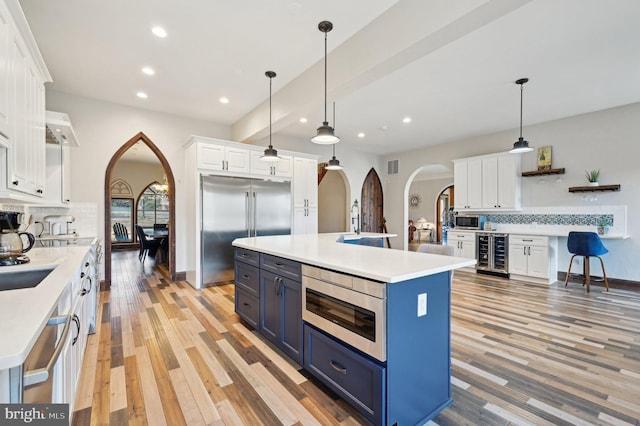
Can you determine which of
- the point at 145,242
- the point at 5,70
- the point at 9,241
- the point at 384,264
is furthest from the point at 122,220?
the point at 384,264

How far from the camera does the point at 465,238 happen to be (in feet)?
19.8

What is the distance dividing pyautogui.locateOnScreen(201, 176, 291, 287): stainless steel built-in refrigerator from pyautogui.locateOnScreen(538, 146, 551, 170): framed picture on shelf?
15.6 feet

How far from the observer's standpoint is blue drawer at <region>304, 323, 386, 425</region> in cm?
154

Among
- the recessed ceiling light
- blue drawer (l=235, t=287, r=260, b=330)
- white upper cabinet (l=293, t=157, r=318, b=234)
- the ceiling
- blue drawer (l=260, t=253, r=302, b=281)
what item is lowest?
blue drawer (l=235, t=287, r=260, b=330)

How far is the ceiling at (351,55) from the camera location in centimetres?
248

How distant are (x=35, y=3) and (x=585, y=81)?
234 inches

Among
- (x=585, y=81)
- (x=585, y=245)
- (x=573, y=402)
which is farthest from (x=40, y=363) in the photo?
(x=585, y=245)

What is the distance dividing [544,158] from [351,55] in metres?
4.55

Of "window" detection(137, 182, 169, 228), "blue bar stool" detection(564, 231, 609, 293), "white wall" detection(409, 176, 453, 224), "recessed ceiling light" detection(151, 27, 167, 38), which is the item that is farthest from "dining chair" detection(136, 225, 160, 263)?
"white wall" detection(409, 176, 453, 224)

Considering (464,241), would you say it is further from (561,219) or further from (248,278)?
(248,278)

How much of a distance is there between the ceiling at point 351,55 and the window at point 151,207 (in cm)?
633

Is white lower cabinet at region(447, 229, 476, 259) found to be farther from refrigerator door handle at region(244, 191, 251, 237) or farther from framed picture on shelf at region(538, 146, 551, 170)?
refrigerator door handle at region(244, 191, 251, 237)

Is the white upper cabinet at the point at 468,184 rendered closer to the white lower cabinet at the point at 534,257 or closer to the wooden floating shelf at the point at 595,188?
the white lower cabinet at the point at 534,257

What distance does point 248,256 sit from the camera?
2992mm
